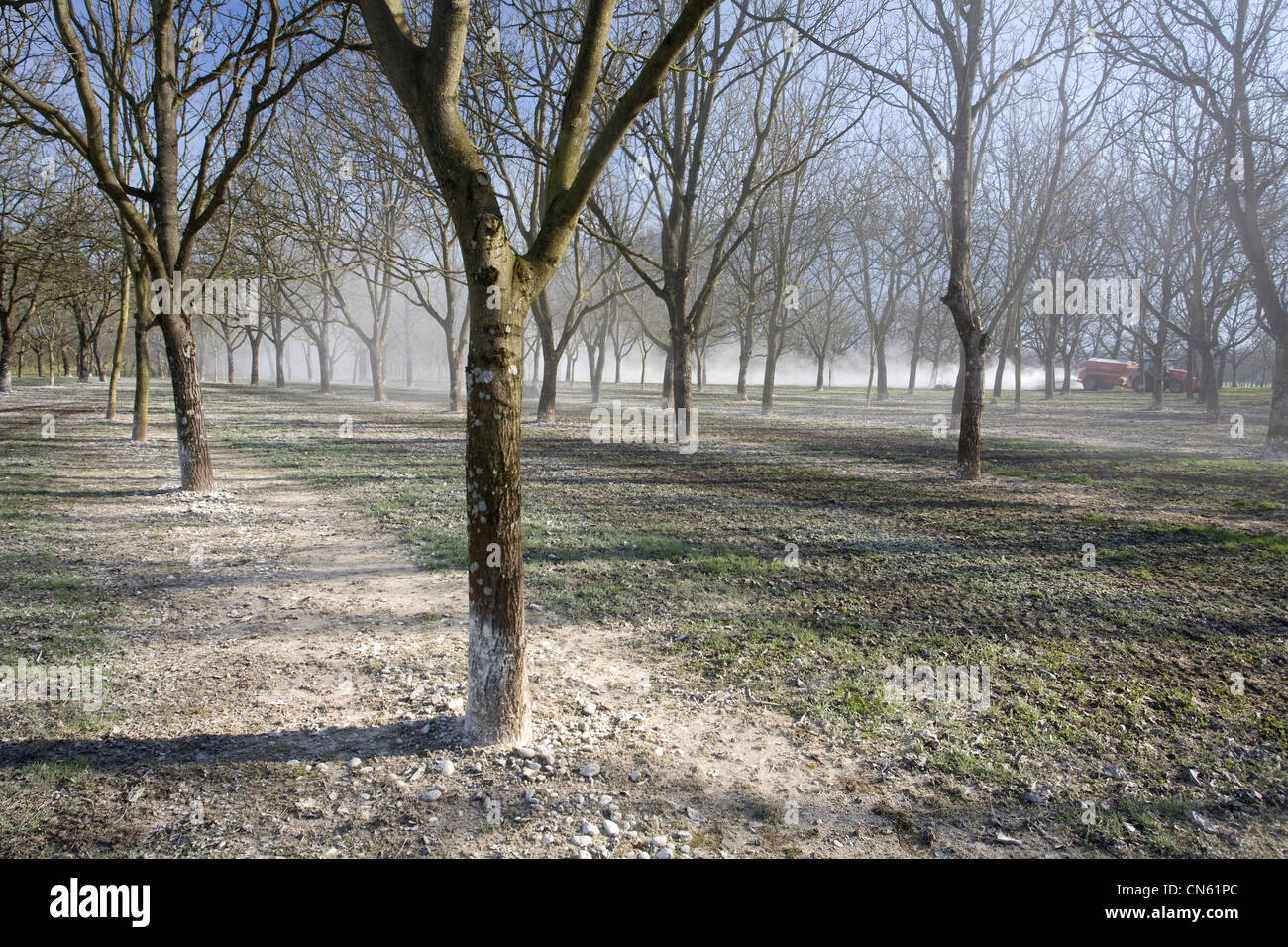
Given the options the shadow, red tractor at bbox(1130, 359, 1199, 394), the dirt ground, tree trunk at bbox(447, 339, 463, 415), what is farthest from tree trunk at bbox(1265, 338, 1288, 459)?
red tractor at bbox(1130, 359, 1199, 394)

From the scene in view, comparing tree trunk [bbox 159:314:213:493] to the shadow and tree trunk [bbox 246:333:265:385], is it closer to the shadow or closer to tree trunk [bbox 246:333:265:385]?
the shadow

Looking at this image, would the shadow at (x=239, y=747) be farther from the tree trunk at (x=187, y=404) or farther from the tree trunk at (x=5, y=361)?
the tree trunk at (x=5, y=361)

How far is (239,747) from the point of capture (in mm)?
3686

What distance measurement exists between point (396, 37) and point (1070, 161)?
26.2 m

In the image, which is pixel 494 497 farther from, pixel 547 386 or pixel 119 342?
pixel 119 342

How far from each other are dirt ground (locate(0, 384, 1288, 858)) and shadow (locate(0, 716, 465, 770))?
1cm

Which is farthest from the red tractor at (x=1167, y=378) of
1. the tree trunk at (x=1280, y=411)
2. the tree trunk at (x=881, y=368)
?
the tree trunk at (x=1280, y=411)

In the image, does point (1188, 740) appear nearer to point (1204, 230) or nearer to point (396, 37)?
point (396, 37)

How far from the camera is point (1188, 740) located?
12.5 ft

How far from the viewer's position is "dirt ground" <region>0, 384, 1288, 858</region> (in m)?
2.97

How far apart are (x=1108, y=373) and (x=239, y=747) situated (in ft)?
172

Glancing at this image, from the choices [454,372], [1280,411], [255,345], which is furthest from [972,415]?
[255,345]

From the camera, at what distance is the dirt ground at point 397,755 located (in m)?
2.97

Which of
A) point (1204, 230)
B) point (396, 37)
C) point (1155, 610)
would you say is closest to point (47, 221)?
point (396, 37)
